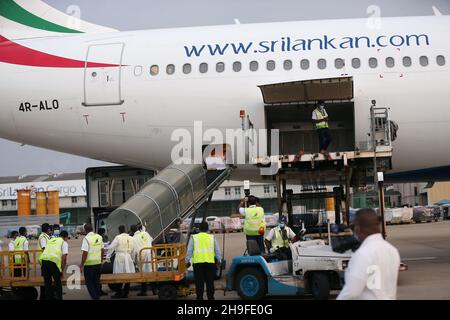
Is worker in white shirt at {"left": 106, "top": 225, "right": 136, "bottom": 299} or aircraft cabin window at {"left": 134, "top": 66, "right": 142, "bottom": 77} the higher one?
aircraft cabin window at {"left": 134, "top": 66, "right": 142, "bottom": 77}

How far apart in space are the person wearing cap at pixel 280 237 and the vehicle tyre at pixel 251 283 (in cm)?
277

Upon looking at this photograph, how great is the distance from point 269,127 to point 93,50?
462cm

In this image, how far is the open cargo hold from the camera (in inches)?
587

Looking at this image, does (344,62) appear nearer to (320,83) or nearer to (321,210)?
(320,83)

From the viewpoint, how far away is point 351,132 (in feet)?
52.6

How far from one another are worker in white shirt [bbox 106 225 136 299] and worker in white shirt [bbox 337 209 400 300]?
27.7 ft

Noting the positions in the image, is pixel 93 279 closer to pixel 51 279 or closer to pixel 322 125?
pixel 51 279

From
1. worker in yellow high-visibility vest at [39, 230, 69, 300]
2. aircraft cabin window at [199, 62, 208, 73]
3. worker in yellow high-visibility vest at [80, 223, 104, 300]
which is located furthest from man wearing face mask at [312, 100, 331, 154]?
worker in yellow high-visibility vest at [39, 230, 69, 300]

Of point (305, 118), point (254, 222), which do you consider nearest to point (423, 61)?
point (305, 118)

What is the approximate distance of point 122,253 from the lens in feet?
43.1

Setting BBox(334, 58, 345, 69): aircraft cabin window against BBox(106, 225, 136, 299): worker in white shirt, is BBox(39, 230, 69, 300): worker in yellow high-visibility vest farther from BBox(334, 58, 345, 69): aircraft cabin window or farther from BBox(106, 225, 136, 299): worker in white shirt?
BBox(334, 58, 345, 69): aircraft cabin window

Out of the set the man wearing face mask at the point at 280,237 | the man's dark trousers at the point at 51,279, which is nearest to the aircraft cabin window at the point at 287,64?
the man wearing face mask at the point at 280,237

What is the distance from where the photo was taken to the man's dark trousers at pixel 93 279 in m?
11.8

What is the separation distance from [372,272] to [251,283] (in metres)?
6.71
